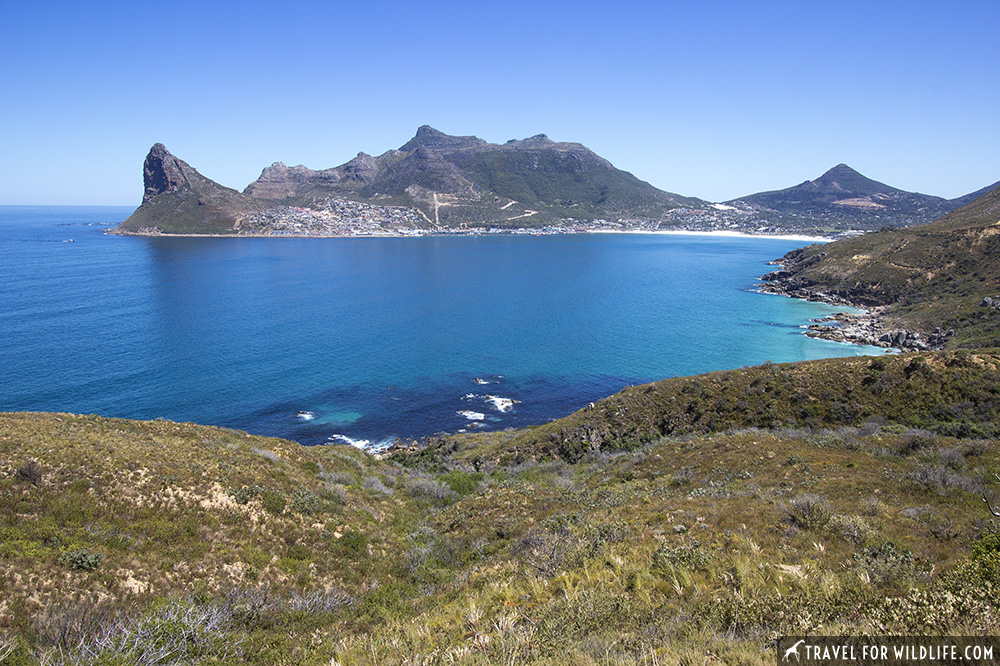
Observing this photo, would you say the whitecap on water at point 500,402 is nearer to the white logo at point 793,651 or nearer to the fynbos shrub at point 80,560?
the fynbos shrub at point 80,560

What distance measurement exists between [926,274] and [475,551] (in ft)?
319

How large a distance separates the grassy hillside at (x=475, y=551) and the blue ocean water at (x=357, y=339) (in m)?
22.8

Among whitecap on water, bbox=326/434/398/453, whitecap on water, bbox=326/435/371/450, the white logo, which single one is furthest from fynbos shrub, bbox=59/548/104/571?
whitecap on water, bbox=326/435/371/450

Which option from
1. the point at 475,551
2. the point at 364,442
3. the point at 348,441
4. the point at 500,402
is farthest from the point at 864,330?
the point at 475,551

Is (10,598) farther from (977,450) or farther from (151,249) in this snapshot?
(151,249)

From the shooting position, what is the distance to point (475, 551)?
12.8m

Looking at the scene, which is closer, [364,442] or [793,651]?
[793,651]

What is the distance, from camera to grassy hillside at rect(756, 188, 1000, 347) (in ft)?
192

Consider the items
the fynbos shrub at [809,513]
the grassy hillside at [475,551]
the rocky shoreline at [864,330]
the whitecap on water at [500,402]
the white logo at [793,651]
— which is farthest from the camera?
the rocky shoreline at [864,330]

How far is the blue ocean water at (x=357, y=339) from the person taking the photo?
1629 inches

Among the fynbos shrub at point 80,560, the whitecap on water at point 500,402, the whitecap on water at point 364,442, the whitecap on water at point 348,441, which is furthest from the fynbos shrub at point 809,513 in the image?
the whitecap on water at point 500,402

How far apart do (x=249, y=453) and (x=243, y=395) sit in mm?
29165

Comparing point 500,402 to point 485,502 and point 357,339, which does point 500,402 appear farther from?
point 357,339

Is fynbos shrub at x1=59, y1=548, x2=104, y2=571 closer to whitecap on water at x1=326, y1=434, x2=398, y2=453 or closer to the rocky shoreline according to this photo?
whitecap on water at x1=326, y1=434, x2=398, y2=453
